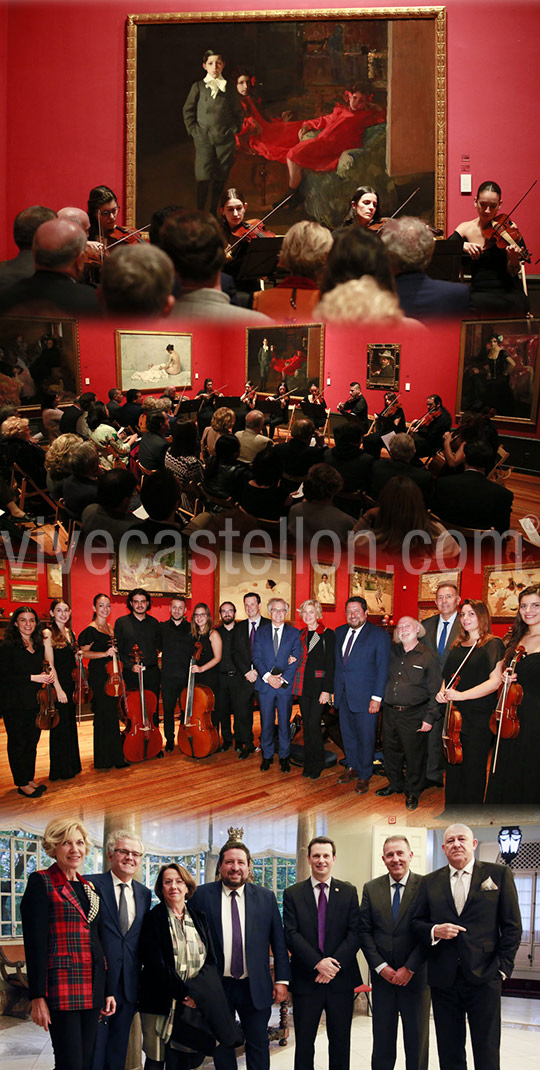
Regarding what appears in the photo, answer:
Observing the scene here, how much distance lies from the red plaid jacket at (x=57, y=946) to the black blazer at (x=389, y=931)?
133cm

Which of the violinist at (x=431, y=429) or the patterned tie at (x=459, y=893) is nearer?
the patterned tie at (x=459, y=893)

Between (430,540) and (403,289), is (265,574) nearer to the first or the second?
(430,540)

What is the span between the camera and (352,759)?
5.52 metres

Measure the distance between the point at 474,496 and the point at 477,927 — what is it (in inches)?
84.0

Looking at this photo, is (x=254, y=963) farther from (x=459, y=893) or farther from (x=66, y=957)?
A: (x=459, y=893)

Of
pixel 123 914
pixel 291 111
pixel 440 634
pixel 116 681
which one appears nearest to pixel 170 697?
pixel 116 681

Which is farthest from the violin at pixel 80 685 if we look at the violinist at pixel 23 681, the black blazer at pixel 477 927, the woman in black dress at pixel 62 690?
the black blazer at pixel 477 927

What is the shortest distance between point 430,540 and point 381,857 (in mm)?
1704

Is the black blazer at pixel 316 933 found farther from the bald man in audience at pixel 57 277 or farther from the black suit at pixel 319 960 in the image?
the bald man in audience at pixel 57 277

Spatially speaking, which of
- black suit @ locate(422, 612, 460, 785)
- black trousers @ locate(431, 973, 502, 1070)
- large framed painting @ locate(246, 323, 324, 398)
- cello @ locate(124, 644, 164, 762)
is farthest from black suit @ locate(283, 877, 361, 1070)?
large framed painting @ locate(246, 323, 324, 398)

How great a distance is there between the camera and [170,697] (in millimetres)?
5570

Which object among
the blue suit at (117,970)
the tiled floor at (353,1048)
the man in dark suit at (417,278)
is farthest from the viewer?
the tiled floor at (353,1048)

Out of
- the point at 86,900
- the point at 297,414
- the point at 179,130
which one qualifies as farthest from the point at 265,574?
the point at 179,130

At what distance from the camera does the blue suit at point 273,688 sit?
18.1 feet
